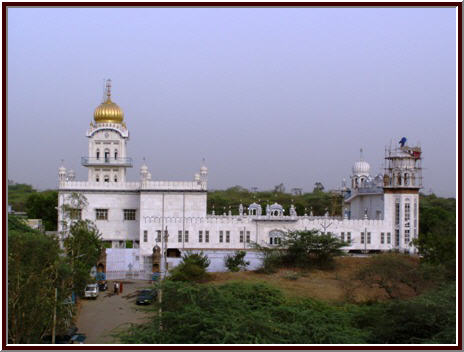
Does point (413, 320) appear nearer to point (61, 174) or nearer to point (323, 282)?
point (323, 282)

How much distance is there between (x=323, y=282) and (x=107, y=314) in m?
13.2

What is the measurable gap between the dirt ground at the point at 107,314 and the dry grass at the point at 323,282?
5.19m

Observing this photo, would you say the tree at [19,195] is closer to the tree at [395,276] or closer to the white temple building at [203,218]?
the white temple building at [203,218]

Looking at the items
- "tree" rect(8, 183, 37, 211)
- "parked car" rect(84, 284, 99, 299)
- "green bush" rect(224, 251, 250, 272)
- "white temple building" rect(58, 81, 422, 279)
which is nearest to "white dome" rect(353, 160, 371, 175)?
"white temple building" rect(58, 81, 422, 279)

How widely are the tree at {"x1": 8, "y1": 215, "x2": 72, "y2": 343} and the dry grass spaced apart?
1086 cm

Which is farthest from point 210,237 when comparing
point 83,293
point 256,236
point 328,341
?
point 328,341

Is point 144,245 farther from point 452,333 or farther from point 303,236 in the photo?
point 452,333

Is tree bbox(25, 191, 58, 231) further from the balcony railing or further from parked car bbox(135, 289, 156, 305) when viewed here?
parked car bbox(135, 289, 156, 305)

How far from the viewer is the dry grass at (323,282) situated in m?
31.8

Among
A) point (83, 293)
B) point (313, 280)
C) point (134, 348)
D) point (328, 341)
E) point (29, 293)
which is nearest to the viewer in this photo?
point (134, 348)

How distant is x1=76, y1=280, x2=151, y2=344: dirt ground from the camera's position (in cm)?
2464

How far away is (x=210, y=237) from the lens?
146 feet

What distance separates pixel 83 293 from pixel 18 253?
994cm

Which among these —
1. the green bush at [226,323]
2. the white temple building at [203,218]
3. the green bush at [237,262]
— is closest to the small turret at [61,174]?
the white temple building at [203,218]
